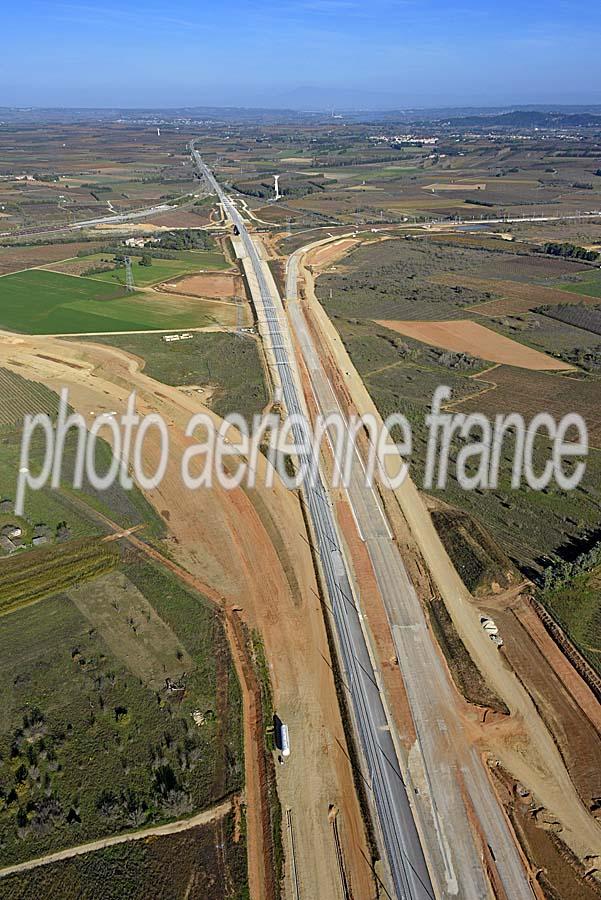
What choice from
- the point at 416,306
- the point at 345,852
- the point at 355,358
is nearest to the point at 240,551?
the point at 345,852

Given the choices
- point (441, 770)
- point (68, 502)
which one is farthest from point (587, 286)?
point (441, 770)

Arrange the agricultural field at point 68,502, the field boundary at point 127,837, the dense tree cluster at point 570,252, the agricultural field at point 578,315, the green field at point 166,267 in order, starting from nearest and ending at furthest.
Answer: the field boundary at point 127,837 < the agricultural field at point 68,502 < the agricultural field at point 578,315 < the green field at point 166,267 < the dense tree cluster at point 570,252

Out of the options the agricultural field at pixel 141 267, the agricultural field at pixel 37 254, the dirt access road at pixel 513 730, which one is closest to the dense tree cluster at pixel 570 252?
the agricultural field at pixel 141 267

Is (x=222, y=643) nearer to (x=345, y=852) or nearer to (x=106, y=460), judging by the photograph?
(x=345, y=852)

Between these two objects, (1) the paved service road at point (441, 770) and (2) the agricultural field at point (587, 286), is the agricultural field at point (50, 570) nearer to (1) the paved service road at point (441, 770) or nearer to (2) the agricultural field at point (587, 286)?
(1) the paved service road at point (441, 770)

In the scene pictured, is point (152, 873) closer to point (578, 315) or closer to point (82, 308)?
point (82, 308)

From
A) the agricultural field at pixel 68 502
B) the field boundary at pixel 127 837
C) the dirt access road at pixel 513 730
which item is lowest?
the field boundary at pixel 127 837
